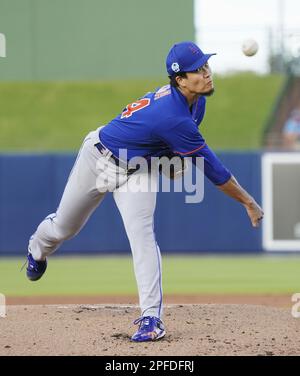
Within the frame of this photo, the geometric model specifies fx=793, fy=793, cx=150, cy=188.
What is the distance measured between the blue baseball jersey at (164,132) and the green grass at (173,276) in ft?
12.2

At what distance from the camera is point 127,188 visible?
4543mm

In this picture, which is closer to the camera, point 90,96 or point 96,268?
point 96,268

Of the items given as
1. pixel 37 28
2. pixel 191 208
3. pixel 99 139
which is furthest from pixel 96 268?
pixel 99 139

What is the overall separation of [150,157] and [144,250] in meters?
0.54

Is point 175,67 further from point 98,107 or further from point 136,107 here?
point 98,107

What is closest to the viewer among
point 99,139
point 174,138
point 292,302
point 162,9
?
point 174,138

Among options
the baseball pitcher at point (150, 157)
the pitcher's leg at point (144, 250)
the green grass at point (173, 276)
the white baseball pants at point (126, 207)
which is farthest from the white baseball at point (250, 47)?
the green grass at point (173, 276)

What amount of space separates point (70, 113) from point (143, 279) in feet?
43.8

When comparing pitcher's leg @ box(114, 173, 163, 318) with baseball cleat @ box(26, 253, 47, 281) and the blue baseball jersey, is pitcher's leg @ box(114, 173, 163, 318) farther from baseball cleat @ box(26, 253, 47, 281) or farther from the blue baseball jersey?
baseball cleat @ box(26, 253, 47, 281)

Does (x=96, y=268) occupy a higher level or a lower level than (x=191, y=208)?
lower

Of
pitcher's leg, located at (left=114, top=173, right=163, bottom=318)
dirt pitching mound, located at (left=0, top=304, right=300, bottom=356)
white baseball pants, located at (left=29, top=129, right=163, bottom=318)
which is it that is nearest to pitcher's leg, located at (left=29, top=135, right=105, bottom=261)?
white baseball pants, located at (left=29, top=129, right=163, bottom=318)

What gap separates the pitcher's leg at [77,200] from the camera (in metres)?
4.65
